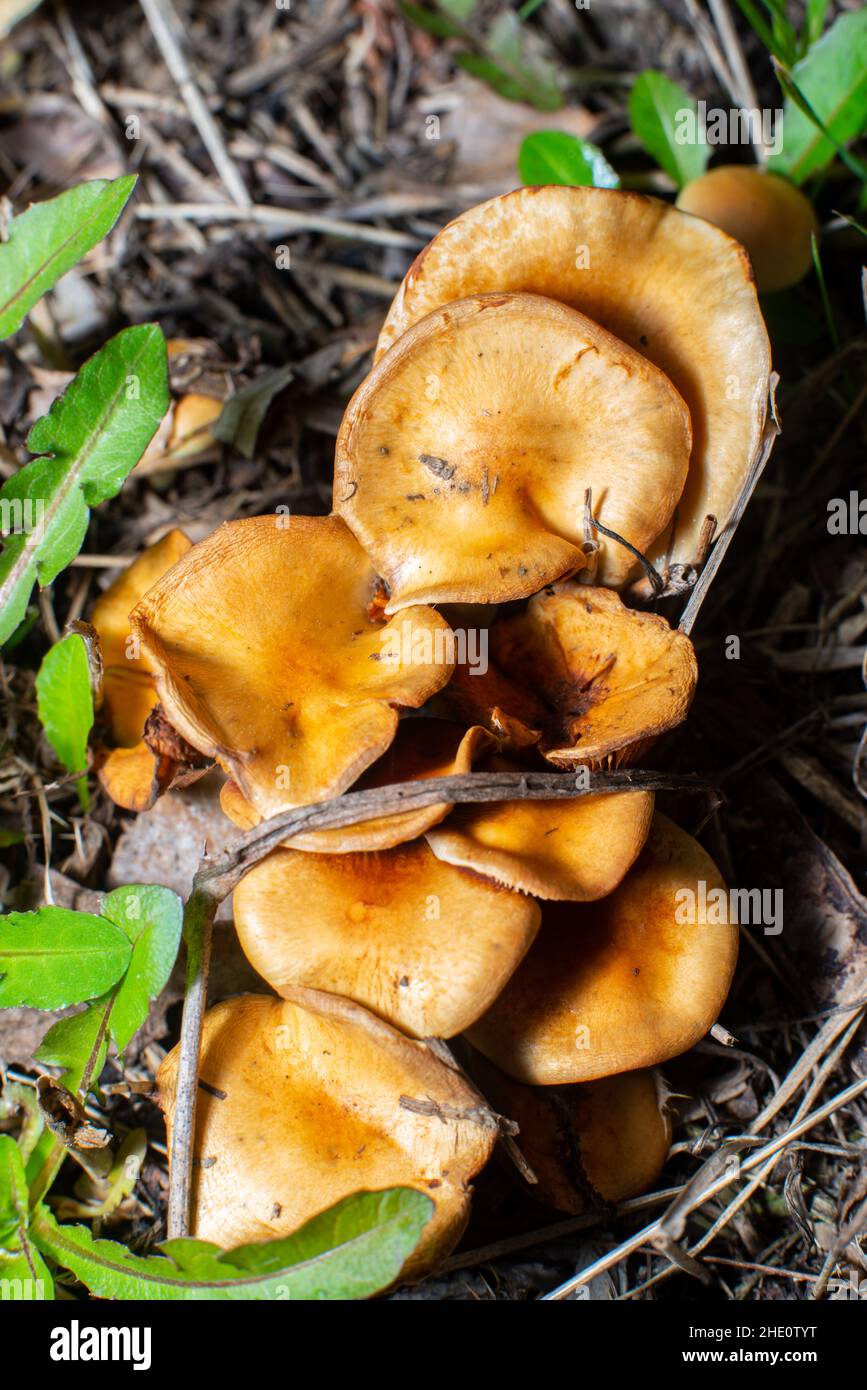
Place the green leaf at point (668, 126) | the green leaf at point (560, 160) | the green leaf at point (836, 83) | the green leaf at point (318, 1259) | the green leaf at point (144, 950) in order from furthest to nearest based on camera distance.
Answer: the green leaf at point (668, 126) < the green leaf at point (836, 83) < the green leaf at point (560, 160) < the green leaf at point (144, 950) < the green leaf at point (318, 1259)

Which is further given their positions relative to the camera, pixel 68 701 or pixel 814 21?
pixel 814 21

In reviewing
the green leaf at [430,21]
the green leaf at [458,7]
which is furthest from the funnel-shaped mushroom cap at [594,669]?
the green leaf at [458,7]

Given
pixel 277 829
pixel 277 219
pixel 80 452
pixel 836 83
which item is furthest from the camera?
pixel 277 219

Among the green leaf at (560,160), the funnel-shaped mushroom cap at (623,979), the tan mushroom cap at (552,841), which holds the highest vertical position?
the green leaf at (560,160)

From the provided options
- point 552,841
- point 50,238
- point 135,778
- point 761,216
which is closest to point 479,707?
point 552,841

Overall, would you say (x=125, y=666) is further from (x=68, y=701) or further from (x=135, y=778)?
(x=135, y=778)

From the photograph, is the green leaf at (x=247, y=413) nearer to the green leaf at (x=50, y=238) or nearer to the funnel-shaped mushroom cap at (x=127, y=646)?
the funnel-shaped mushroom cap at (x=127, y=646)
